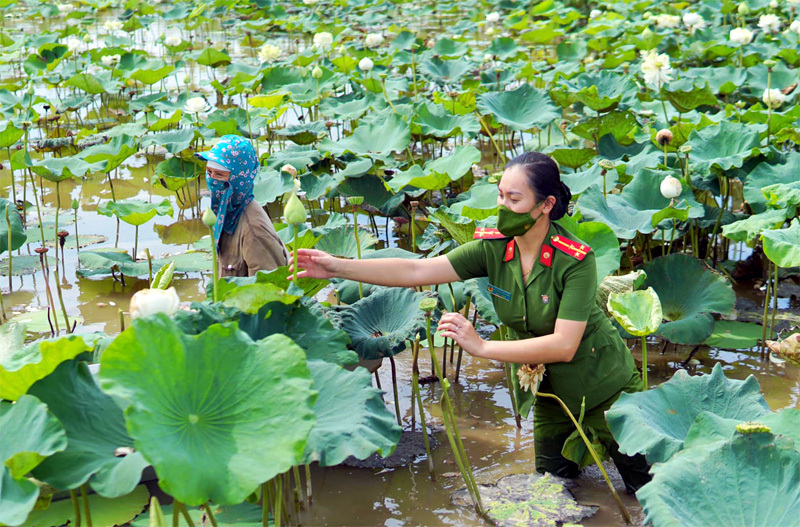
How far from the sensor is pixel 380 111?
505cm

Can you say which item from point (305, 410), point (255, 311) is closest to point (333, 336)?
point (255, 311)

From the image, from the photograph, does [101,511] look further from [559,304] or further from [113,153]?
[113,153]

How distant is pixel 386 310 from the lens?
8.73 feet

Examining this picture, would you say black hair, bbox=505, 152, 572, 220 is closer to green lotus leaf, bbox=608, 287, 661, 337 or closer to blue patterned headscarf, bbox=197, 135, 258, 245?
green lotus leaf, bbox=608, 287, 661, 337

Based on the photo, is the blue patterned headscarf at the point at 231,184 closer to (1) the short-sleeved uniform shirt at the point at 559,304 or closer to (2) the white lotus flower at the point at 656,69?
(1) the short-sleeved uniform shirt at the point at 559,304

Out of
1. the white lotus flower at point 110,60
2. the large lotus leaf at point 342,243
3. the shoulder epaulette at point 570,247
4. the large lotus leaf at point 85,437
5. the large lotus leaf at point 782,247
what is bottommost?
the large lotus leaf at point 342,243

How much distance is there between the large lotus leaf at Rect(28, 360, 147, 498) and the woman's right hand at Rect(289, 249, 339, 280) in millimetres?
A: 685

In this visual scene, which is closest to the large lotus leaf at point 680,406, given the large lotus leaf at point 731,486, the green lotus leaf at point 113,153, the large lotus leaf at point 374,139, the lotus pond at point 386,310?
the lotus pond at point 386,310

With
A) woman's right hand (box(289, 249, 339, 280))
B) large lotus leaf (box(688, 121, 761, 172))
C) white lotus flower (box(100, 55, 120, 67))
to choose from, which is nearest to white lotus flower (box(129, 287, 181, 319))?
woman's right hand (box(289, 249, 339, 280))

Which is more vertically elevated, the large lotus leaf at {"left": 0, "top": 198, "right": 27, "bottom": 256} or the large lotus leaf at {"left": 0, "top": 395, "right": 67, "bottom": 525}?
the large lotus leaf at {"left": 0, "top": 395, "right": 67, "bottom": 525}

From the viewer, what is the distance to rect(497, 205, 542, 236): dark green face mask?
217cm

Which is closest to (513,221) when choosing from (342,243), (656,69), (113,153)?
(342,243)

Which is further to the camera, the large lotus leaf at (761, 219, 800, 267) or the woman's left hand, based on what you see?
the large lotus leaf at (761, 219, 800, 267)

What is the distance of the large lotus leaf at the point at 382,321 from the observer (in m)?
2.45
